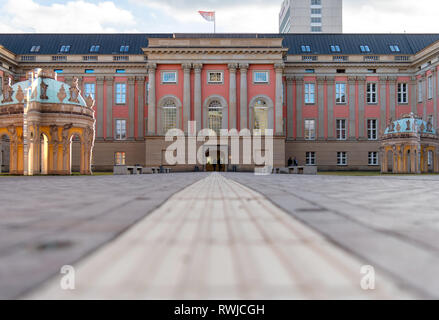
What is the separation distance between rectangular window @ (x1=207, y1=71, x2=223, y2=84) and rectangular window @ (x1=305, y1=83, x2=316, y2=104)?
43.8 ft

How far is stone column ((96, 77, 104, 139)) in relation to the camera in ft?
162

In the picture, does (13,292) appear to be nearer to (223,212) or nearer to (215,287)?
(215,287)

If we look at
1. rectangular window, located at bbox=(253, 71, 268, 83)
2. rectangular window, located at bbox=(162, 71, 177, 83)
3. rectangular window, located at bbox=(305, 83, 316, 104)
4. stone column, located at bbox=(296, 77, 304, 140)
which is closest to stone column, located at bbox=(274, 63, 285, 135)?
rectangular window, located at bbox=(253, 71, 268, 83)

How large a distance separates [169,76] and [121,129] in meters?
11.2

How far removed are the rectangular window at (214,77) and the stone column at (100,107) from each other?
16221 mm

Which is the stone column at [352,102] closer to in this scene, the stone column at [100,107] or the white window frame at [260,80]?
the white window frame at [260,80]

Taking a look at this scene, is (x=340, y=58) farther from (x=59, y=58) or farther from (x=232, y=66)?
(x=59, y=58)

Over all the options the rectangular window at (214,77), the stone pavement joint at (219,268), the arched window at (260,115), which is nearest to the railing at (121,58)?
the rectangular window at (214,77)

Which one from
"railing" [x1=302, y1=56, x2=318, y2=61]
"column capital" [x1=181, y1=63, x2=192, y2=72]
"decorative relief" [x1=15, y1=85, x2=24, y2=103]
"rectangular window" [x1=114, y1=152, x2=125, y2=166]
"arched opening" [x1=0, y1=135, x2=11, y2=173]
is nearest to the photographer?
"decorative relief" [x1=15, y1=85, x2=24, y2=103]

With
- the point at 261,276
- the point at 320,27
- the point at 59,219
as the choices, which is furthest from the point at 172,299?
the point at 320,27

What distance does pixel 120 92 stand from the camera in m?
50.0

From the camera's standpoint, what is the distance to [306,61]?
49.7 m

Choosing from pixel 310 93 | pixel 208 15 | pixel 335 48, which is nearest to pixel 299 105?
pixel 310 93

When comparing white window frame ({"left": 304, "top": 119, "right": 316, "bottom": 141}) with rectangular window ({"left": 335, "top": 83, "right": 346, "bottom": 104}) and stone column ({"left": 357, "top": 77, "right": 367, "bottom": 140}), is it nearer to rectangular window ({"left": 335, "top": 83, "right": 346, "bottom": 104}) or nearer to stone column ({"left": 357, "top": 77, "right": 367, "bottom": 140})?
rectangular window ({"left": 335, "top": 83, "right": 346, "bottom": 104})
